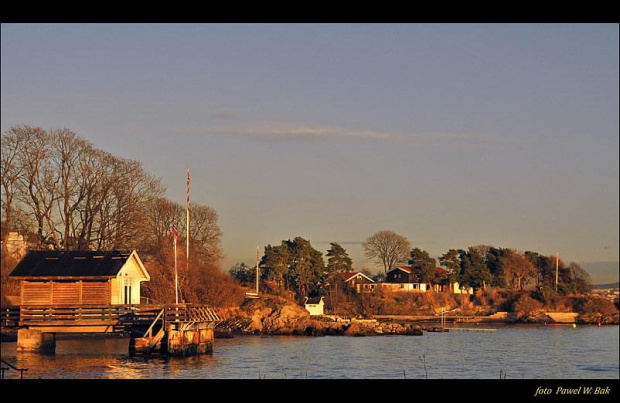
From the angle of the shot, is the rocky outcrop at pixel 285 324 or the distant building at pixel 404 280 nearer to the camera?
the rocky outcrop at pixel 285 324

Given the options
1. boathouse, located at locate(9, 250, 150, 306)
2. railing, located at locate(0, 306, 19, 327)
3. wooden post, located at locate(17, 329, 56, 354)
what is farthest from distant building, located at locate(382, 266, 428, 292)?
railing, located at locate(0, 306, 19, 327)

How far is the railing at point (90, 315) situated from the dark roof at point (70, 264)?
231 centimetres

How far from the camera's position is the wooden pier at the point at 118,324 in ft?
153

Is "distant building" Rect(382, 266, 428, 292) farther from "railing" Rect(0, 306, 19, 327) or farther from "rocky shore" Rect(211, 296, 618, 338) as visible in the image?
"railing" Rect(0, 306, 19, 327)

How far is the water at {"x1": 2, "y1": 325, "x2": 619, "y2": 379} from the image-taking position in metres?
40.8

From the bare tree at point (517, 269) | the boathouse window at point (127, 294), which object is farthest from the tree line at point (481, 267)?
the boathouse window at point (127, 294)

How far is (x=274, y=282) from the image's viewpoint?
10575 centimetres

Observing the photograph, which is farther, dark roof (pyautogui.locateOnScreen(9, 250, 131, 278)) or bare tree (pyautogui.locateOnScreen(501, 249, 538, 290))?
bare tree (pyautogui.locateOnScreen(501, 249, 538, 290))

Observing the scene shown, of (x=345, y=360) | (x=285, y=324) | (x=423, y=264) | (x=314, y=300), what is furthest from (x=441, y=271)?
(x=345, y=360)

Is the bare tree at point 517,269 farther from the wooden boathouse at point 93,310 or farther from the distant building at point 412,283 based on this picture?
the wooden boathouse at point 93,310

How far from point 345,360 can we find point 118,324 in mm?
13694

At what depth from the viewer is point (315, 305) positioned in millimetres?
103938

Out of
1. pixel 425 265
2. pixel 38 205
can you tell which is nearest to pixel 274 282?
pixel 425 265
